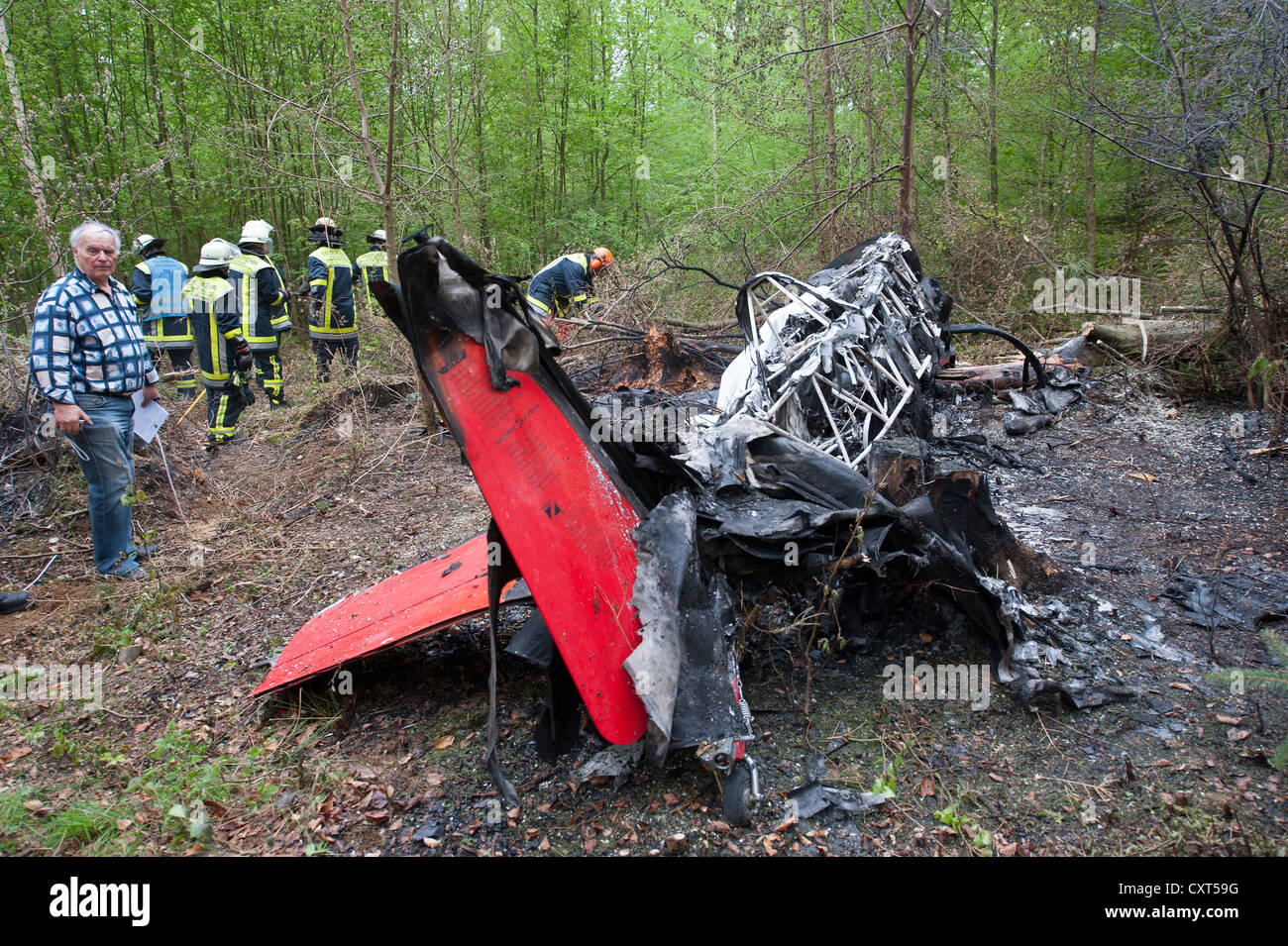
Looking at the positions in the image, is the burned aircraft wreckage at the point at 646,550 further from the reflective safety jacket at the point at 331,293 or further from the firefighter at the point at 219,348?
the reflective safety jacket at the point at 331,293

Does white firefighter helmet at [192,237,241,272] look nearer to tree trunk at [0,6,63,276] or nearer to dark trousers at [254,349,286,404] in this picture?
dark trousers at [254,349,286,404]

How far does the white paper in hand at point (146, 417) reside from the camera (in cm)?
454

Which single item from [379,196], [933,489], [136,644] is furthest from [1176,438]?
[136,644]

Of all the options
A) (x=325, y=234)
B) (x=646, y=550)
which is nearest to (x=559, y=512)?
(x=646, y=550)

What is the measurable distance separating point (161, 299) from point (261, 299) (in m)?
1.33

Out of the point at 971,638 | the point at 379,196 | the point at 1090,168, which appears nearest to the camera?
the point at 971,638

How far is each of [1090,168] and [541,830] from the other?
41.7 ft

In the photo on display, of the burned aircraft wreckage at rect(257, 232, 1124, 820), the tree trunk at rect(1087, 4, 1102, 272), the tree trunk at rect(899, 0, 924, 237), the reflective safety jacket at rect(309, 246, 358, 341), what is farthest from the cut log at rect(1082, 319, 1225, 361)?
the reflective safety jacket at rect(309, 246, 358, 341)

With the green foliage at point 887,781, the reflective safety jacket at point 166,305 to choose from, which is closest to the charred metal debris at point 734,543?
the green foliage at point 887,781

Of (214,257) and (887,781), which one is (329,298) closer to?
(214,257)

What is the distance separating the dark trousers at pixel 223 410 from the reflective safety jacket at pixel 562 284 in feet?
11.5

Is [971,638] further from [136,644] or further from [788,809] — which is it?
[136,644]

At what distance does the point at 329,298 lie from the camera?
877 cm

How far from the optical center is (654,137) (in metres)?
15.2
